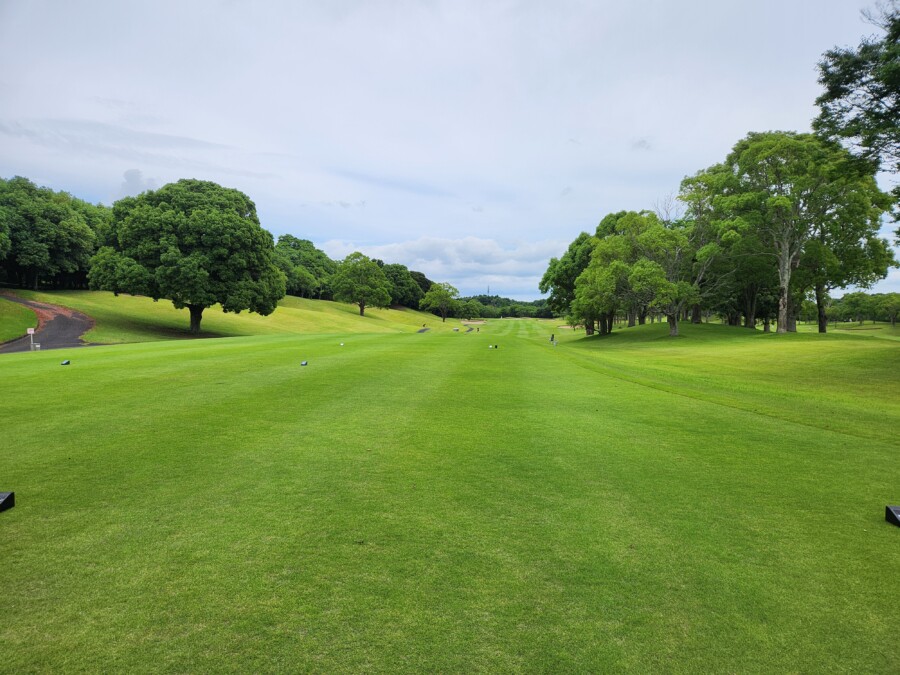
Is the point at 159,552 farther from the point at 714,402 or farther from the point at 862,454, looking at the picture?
the point at 714,402

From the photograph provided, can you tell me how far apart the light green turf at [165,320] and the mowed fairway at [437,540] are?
35.0m

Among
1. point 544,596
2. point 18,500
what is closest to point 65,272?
point 18,500

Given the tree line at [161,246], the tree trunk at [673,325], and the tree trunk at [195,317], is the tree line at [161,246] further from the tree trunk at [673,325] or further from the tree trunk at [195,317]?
the tree trunk at [673,325]

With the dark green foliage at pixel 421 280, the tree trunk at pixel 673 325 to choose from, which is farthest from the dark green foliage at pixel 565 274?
the dark green foliage at pixel 421 280

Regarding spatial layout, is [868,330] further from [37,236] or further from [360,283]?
[37,236]

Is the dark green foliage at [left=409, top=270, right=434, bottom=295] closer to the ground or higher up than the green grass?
higher up

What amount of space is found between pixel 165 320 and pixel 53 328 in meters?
11.2

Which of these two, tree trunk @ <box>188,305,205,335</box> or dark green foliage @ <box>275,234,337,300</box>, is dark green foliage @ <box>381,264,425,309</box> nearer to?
dark green foliage @ <box>275,234,337,300</box>

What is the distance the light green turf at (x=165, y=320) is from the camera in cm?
3884

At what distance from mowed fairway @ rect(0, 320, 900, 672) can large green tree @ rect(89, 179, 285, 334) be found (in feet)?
111

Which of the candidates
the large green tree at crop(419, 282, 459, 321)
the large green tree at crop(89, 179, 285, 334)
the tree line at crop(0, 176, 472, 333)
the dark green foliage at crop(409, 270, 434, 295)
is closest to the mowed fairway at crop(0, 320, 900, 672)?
the large green tree at crop(89, 179, 285, 334)

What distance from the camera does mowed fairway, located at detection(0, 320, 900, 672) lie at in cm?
274

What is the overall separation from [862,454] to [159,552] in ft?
30.0

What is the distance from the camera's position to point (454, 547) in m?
3.80
